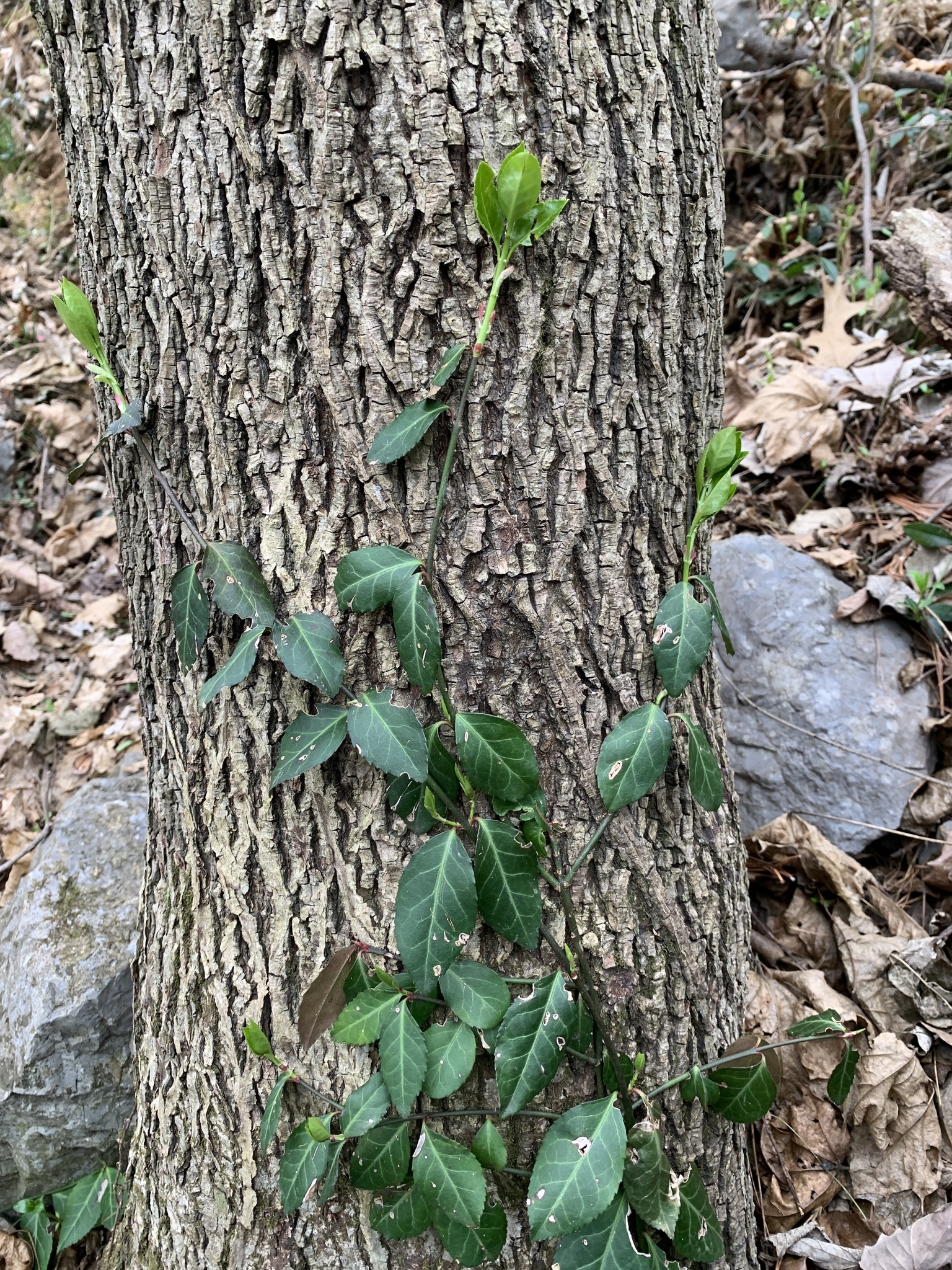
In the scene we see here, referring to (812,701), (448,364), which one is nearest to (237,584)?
(448,364)

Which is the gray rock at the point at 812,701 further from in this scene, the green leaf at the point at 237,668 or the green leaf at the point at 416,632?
the green leaf at the point at 237,668

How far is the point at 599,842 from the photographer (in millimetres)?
1272

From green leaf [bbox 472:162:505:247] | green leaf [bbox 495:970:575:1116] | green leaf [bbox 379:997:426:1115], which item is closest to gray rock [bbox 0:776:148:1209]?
green leaf [bbox 379:997:426:1115]

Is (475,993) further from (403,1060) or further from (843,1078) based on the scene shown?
(843,1078)

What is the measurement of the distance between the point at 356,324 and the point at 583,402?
1.07 feet

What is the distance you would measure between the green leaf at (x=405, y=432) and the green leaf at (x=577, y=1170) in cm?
96

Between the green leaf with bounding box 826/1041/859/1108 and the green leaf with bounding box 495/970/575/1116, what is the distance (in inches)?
23.0

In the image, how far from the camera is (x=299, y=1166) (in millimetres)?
1238

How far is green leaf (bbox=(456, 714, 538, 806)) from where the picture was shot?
45.2 inches

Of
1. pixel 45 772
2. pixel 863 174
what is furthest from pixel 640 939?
pixel 863 174

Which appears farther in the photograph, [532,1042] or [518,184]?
[532,1042]

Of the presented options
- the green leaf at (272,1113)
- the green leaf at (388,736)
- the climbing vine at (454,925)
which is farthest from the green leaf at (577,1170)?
the green leaf at (388,736)

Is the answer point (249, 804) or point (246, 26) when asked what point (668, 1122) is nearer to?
point (249, 804)

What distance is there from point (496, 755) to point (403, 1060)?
1.48 feet
